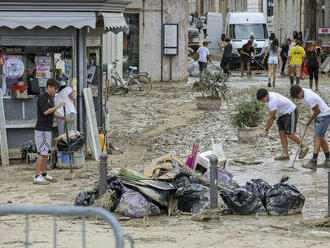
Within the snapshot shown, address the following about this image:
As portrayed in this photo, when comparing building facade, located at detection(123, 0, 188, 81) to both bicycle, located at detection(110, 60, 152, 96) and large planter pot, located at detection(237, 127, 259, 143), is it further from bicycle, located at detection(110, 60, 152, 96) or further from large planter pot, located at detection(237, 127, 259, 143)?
large planter pot, located at detection(237, 127, 259, 143)

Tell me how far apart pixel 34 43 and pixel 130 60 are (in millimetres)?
18460

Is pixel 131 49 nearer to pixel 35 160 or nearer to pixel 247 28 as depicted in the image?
pixel 247 28

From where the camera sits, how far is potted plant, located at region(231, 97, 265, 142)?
17188 millimetres

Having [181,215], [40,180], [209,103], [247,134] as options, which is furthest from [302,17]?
[181,215]

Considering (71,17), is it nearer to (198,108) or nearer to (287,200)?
(287,200)

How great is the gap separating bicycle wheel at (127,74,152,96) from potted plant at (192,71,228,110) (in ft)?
18.0

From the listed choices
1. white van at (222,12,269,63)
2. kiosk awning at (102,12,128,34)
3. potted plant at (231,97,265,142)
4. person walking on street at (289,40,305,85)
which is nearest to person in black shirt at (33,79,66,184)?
kiosk awning at (102,12,128,34)

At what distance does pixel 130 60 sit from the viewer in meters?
33.6

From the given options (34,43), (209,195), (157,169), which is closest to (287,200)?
(209,195)

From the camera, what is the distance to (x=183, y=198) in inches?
425

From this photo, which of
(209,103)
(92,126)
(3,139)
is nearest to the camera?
(3,139)

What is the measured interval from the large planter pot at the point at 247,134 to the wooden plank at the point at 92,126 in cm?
323

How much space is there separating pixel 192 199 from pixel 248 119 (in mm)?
6733

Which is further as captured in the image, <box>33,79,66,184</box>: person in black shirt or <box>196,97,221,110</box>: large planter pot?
<box>196,97,221,110</box>: large planter pot
